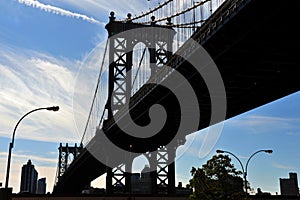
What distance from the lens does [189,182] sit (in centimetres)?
4109

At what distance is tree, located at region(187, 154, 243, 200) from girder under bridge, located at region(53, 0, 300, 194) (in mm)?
6261

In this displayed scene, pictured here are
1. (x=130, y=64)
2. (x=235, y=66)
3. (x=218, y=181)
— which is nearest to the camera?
(x=235, y=66)

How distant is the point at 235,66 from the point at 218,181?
1086 cm

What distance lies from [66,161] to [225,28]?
158m

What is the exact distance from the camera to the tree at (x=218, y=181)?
36844 millimetres

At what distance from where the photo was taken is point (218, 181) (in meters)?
37.4

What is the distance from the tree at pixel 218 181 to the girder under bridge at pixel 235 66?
20.5 feet

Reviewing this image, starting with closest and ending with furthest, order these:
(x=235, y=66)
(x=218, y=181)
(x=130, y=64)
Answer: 1. (x=235, y=66)
2. (x=218, y=181)
3. (x=130, y=64)

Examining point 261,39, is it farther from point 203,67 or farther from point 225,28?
point 203,67

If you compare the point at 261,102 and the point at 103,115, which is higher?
the point at 103,115

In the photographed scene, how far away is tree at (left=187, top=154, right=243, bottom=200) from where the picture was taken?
36.8 meters

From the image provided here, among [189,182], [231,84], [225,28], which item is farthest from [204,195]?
[225,28]

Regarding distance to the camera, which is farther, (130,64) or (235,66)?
(130,64)

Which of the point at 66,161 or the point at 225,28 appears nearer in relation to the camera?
the point at 225,28
